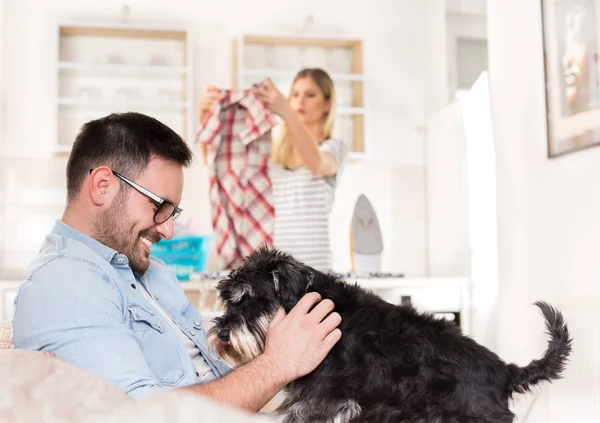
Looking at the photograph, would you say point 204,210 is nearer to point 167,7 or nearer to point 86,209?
point 167,7

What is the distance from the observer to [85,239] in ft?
5.08

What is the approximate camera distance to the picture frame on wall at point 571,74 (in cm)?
228

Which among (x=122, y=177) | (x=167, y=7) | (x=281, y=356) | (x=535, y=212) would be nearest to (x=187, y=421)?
(x=281, y=356)

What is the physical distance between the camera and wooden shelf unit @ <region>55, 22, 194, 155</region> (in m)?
4.69

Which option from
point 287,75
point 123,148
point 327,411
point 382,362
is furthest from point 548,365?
point 287,75

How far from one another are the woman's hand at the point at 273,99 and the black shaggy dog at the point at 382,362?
2463 mm

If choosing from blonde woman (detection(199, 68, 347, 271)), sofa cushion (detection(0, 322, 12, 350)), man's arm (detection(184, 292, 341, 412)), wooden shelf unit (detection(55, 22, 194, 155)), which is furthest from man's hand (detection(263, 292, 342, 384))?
wooden shelf unit (detection(55, 22, 194, 155))

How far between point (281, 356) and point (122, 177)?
554 millimetres

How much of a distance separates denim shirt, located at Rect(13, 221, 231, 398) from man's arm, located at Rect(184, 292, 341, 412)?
0.16 meters

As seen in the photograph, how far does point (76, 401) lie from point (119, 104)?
15.3ft

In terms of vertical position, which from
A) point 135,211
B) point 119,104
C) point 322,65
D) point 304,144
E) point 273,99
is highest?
point 322,65

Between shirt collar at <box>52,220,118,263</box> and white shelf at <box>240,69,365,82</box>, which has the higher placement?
white shelf at <box>240,69,365,82</box>

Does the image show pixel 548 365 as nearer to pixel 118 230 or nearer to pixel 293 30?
pixel 118 230

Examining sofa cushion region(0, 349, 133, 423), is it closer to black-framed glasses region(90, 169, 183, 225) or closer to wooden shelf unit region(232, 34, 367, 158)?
black-framed glasses region(90, 169, 183, 225)
